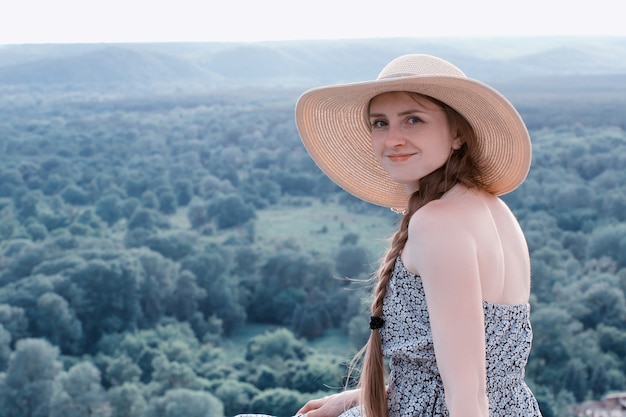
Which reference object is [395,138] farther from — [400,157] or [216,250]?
[216,250]

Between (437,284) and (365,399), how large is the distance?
0.32 meters

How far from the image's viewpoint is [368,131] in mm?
1578

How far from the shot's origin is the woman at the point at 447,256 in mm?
1104

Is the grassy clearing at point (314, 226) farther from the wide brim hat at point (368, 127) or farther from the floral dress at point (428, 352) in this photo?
the floral dress at point (428, 352)

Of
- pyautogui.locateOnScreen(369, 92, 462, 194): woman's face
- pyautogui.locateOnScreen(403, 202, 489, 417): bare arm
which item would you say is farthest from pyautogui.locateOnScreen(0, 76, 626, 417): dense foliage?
pyautogui.locateOnScreen(403, 202, 489, 417): bare arm

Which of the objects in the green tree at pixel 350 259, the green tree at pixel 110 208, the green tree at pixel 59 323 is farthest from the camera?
the green tree at pixel 110 208

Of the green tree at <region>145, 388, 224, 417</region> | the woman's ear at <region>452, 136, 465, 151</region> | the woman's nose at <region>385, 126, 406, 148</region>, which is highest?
the woman's nose at <region>385, 126, 406, 148</region>

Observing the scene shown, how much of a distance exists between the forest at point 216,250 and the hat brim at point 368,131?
1027 cm

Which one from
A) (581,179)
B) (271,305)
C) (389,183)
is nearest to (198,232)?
(271,305)

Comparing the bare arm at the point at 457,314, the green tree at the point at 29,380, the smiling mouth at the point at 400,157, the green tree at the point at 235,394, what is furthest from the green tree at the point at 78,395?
the bare arm at the point at 457,314

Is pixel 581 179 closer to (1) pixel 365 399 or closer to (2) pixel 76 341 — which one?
(2) pixel 76 341

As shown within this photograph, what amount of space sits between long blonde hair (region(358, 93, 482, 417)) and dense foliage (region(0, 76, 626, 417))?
8.83m

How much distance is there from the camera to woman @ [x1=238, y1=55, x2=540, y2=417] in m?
1.10

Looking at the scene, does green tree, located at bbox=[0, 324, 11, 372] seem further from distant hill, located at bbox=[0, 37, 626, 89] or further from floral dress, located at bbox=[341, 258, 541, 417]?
floral dress, located at bbox=[341, 258, 541, 417]
